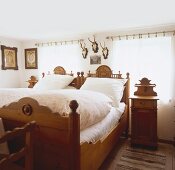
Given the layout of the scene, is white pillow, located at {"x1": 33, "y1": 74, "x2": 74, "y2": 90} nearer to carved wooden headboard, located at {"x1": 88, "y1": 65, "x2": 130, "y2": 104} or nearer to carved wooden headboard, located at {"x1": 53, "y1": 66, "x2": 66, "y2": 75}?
carved wooden headboard, located at {"x1": 53, "y1": 66, "x2": 66, "y2": 75}

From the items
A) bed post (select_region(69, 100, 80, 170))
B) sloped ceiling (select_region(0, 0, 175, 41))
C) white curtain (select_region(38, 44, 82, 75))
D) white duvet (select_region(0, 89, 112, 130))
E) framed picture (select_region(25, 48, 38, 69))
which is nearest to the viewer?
bed post (select_region(69, 100, 80, 170))

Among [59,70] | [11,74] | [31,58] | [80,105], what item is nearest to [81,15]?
[80,105]

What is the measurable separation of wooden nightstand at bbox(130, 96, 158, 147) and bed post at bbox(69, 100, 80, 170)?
1655 millimetres

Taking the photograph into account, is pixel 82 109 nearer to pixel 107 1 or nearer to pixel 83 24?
pixel 107 1

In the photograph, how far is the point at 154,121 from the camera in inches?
113

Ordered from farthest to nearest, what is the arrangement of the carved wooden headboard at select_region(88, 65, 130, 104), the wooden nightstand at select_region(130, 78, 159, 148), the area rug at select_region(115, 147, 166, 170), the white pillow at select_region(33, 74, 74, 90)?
the white pillow at select_region(33, 74, 74, 90)
the carved wooden headboard at select_region(88, 65, 130, 104)
the wooden nightstand at select_region(130, 78, 159, 148)
the area rug at select_region(115, 147, 166, 170)

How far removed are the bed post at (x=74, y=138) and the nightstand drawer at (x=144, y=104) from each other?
168cm

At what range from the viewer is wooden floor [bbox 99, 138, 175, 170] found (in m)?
2.42

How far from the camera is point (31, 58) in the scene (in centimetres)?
454

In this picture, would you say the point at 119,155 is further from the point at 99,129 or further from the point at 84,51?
the point at 84,51

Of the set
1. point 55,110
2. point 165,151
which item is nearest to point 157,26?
point 165,151

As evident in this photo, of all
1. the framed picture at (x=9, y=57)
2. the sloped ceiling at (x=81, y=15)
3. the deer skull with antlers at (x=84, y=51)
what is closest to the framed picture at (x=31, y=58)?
the framed picture at (x=9, y=57)

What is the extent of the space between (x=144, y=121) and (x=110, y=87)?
73 cm

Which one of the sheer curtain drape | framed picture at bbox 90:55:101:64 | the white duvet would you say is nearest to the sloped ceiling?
the sheer curtain drape
